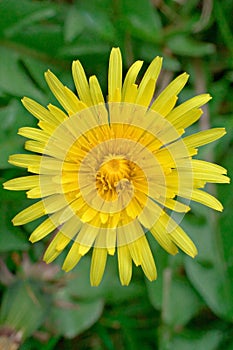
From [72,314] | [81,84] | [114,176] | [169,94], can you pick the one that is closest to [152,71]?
[169,94]

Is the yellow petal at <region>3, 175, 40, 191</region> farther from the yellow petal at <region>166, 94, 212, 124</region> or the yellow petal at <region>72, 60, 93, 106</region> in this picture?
the yellow petal at <region>166, 94, 212, 124</region>

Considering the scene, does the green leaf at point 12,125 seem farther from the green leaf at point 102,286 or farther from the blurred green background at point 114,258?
the green leaf at point 102,286

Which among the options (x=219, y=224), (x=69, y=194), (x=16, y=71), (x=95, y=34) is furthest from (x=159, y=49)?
(x=69, y=194)

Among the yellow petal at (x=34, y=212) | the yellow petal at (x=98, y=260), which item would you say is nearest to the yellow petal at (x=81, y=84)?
the yellow petal at (x=34, y=212)

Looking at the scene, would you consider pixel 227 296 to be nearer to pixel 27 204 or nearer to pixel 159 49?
pixel 27 204

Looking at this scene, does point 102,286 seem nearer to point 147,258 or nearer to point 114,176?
point 147,258

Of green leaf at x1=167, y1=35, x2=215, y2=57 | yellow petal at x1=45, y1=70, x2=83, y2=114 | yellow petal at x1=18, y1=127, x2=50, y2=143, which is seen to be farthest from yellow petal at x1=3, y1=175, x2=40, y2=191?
green leaf at x1=167, y1=35, x2=215, y2=57
